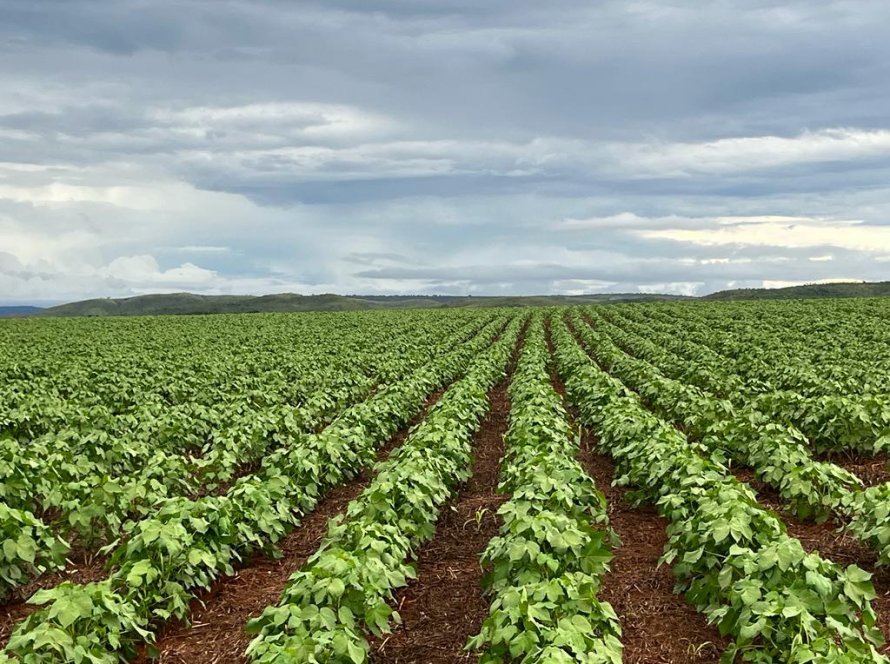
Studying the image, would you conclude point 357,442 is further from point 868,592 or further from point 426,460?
point 868,592

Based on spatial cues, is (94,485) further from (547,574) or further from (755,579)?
(755,579)

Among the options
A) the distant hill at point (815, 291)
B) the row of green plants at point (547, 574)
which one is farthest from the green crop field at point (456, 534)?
the distant hill at point (815, 291)

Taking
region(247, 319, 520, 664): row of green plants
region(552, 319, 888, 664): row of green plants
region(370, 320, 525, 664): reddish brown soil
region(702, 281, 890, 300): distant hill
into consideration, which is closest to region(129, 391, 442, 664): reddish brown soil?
region(247, 319, 520, 664): row of green plants

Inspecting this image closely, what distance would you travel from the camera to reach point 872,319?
1528 inches

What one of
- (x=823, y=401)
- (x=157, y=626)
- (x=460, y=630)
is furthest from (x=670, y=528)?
(x=823, y=401)

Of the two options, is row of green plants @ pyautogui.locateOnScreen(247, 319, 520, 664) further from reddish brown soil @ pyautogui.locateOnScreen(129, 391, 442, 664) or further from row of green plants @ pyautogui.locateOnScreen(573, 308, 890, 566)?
row of green plants @ pyautogui.locateOnScreen(573, 308, 890, 566)

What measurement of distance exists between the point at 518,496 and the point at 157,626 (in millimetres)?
3855

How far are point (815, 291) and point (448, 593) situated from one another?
146905 millimetres

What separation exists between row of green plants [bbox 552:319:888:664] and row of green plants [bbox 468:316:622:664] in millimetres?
911

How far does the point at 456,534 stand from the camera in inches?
365

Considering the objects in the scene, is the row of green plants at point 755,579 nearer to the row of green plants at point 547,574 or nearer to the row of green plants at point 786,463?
the row of green plants at point 547,574

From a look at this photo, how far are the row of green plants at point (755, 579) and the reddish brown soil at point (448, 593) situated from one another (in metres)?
2.20

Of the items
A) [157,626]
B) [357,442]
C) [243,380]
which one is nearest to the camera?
[157,626]

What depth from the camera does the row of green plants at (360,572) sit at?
16.2ft
